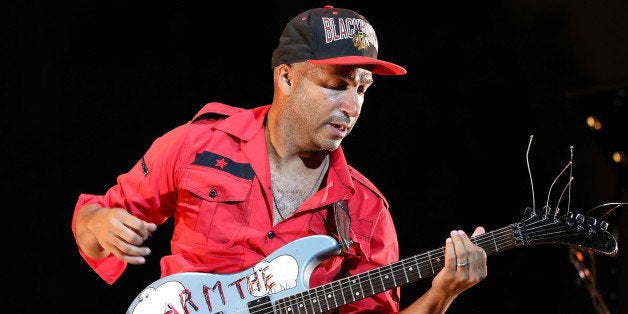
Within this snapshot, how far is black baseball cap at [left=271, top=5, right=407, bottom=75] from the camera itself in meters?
2.94

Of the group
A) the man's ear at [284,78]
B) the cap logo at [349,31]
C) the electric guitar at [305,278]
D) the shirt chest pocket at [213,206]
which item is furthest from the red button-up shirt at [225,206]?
the cap logo at [349,31]

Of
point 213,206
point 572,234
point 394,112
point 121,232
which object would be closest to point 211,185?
point 213,206

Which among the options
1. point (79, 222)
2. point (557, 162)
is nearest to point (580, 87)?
point (557, 162)

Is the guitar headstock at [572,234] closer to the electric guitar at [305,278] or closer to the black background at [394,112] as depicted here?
the electric guitar at [305,278]

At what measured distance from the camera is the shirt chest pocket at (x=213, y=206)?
9.69 feet

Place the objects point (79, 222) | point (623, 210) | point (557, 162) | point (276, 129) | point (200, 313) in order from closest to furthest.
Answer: point (200, 313), point (79, 222), point (276, 129), point (623, 210), point (557, 162)

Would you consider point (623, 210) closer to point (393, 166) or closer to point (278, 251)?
point (393, 166)

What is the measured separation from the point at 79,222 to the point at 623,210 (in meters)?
3.26

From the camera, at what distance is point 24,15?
4.07 meters

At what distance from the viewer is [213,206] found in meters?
2.96

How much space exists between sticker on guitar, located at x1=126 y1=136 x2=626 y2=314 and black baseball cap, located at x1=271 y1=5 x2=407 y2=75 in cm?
75

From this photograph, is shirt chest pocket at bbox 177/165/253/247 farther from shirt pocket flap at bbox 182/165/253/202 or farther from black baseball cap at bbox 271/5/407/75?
black baseball cap at bbox 271/5/407/75

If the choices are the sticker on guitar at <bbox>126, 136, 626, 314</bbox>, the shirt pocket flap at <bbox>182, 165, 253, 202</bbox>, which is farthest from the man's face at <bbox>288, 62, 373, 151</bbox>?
the sticker on guitar at <bbox>126, 136, 626, 314</bbox>

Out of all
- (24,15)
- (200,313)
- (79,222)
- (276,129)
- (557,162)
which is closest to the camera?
(200,313)
